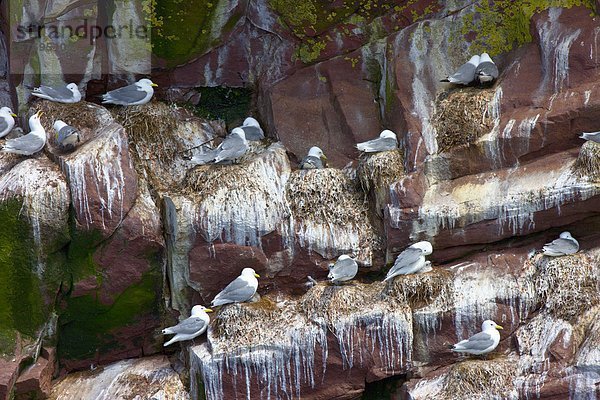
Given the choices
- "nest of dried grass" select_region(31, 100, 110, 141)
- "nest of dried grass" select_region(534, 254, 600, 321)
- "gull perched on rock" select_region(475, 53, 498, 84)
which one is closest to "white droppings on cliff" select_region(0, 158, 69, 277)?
"nest of dried grass" select_region(31, 100, 110, 141)

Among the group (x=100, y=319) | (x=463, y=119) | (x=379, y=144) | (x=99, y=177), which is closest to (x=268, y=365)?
(x=100, y=319)

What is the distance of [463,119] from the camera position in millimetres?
13750

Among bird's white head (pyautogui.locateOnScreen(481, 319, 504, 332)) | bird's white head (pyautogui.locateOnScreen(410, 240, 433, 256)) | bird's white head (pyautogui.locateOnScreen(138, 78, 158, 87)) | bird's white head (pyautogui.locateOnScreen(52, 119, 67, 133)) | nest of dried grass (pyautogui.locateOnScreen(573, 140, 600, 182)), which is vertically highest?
bird's white head (pyautogui.locateOnScreen(138, 78, 158, 87))

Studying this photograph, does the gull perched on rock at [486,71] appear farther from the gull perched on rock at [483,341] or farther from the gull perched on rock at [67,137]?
the gull perched on rock at [67,137]

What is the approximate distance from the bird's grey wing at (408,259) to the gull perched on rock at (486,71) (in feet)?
7.73

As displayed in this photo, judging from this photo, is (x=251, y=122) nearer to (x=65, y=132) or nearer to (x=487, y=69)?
(x=65, y=132)

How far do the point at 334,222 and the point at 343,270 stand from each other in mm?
842

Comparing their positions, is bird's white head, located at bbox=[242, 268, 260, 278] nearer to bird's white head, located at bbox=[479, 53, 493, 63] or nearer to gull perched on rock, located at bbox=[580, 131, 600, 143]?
bird's white head, located at bbox=[479, 53, 493, 63]

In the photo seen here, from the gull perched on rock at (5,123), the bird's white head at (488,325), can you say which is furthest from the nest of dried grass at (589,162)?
the gull perched on rock at (5,123)

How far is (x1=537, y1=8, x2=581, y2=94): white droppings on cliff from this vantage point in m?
13.6

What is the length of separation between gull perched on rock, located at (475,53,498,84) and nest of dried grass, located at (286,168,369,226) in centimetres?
197

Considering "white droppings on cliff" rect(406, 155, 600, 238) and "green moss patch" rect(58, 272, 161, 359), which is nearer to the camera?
"white droppings on cliff" rect(406, 155, 600, 238)

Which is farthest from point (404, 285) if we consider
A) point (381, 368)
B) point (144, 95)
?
point (144, 95)

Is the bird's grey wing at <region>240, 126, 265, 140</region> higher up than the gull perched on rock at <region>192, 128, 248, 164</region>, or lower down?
higher up
